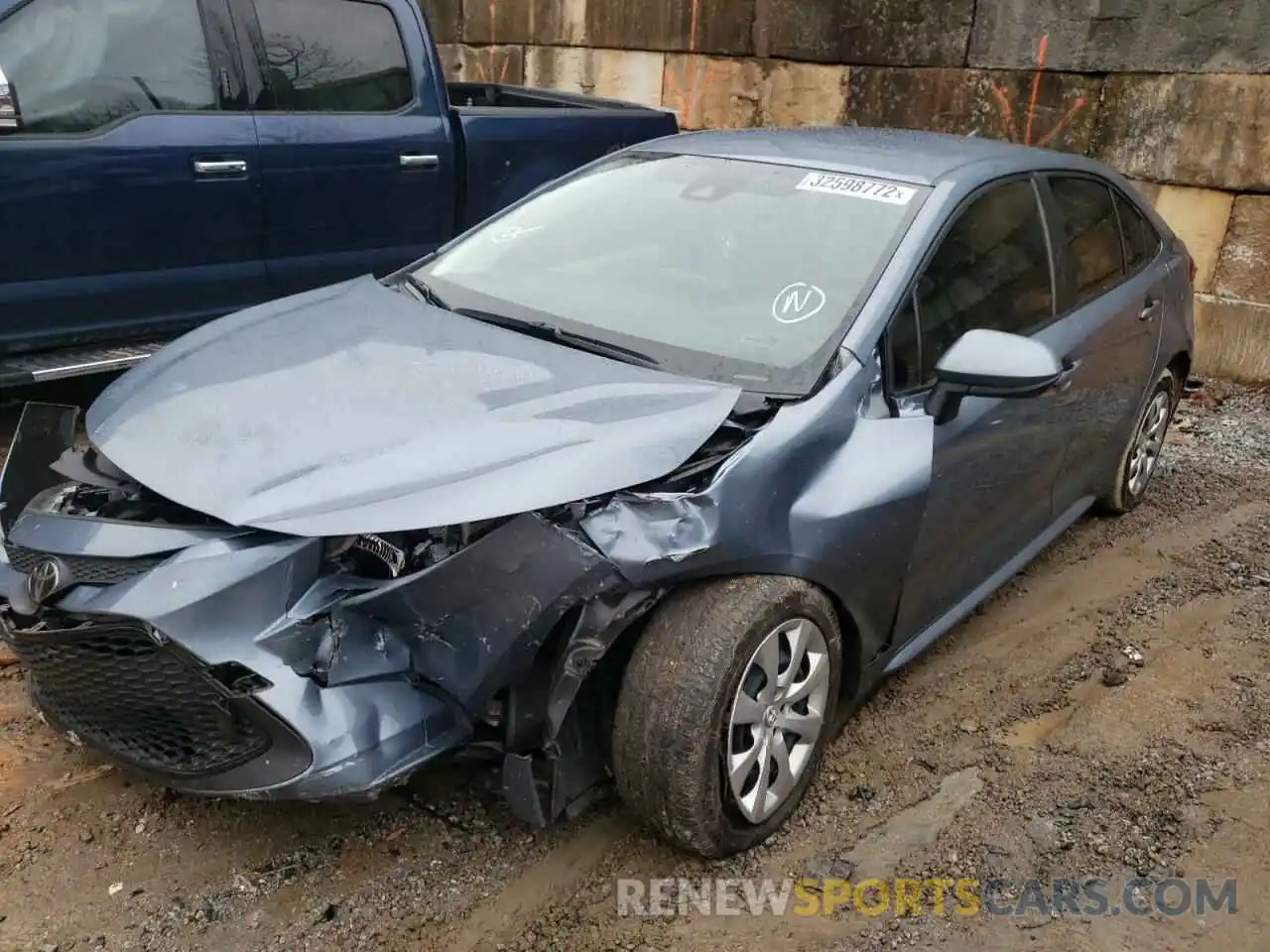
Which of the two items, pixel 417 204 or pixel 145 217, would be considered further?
pixel 417 204

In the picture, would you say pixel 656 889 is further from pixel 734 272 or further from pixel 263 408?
pixel 734 272

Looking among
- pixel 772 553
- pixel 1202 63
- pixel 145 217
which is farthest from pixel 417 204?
pixel 1202 63

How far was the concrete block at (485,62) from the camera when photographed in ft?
35.1

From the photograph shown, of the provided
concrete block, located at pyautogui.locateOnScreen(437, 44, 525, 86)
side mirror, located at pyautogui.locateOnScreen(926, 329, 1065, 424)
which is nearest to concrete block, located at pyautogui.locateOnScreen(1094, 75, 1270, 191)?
side mirror, located at pyautogui.locateOnScreen(926, 329, 1065, 424)

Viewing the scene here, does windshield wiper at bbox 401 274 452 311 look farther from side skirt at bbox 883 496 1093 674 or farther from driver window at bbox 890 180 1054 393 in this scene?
side skirt at bbox 883 496 1093 674

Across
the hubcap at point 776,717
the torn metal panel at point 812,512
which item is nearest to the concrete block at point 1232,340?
the torn metal panel at point 812,512

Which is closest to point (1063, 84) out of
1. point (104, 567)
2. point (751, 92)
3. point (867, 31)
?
point (867, 31)

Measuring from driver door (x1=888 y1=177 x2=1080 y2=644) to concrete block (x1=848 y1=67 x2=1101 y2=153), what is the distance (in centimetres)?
390

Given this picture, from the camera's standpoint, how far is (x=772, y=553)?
2.49m

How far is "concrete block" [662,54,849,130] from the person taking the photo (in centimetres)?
822

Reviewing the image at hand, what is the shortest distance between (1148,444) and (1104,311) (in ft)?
3.88

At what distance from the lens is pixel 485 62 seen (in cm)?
1102

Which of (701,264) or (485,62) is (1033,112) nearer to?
(701,264)

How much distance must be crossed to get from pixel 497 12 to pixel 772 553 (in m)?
9.65
